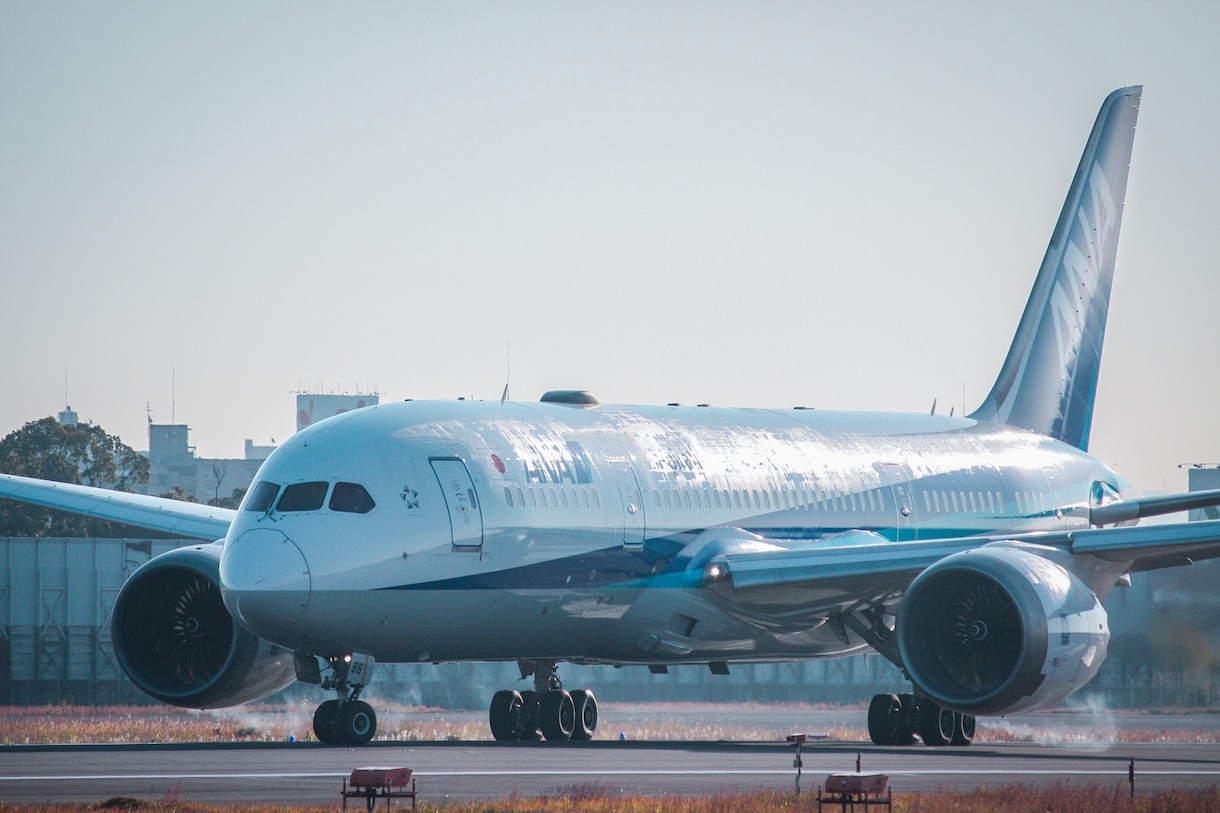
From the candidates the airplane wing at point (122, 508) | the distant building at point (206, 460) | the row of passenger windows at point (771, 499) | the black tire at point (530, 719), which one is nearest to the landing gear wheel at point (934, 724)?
the row of passenger windows at point (771, 499)

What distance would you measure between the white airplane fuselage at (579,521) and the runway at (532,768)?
165 centimetres

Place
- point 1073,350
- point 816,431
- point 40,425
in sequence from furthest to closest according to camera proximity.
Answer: point 40,425
point 1073,350
point 816,431

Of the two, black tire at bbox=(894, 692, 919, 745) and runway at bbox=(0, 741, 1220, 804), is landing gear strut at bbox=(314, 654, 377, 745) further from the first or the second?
black tire at bbox=(894, 692, 919, 745)

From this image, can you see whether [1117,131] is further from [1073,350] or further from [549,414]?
[549,414]

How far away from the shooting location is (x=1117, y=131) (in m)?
37.2

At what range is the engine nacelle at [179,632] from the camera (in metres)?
26.8

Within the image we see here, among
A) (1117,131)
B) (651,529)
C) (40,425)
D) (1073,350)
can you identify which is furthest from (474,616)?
(40,425)

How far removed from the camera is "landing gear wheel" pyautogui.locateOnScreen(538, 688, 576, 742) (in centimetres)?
2788

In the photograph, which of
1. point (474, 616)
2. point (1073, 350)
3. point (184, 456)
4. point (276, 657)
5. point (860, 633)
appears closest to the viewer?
point (474, 616)

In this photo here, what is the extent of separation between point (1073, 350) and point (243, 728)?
672 inches

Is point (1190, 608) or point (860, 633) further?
point (1190, 608)

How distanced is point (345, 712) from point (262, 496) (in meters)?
3.00

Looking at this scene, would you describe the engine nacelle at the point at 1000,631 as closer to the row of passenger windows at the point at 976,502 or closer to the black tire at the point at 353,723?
the row of passenger windows at the point at 976,502

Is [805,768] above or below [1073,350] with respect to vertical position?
below
